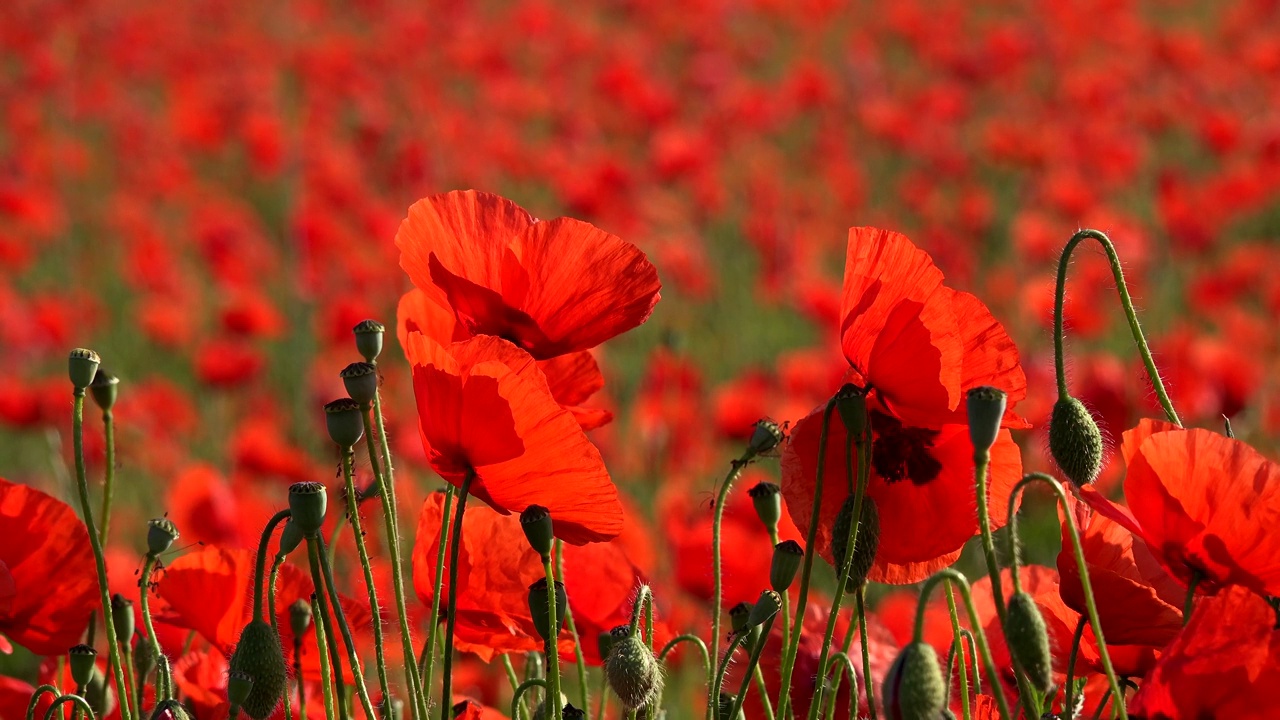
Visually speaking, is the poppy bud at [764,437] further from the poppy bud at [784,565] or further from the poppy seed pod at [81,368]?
the poppy seed pod at [81,368]

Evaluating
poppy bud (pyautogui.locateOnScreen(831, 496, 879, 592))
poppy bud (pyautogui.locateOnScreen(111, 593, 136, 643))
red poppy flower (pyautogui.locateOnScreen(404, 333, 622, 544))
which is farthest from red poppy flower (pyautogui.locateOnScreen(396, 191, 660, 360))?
poppy bud (pyautogui.locateOnScreen(111, 593, 136, 643))

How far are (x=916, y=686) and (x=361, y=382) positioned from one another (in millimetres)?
409

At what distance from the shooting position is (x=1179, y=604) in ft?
3.83

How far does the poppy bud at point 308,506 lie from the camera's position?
0.96 metres

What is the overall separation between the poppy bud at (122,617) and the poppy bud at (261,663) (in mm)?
199

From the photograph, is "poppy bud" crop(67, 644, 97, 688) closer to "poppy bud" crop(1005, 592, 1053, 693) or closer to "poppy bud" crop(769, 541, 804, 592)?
"poppy bud" crop(769, 541, 804, 592)

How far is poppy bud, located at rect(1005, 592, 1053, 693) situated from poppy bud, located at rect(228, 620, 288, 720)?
460 mm

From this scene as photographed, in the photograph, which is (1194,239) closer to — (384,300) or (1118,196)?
(1118,196)

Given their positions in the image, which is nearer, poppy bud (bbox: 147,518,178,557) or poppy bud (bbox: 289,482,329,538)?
poppy bud (bbox: 289,482,329,538)

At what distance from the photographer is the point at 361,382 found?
100cm

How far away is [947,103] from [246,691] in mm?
6138

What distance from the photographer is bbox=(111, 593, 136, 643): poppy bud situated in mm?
1146

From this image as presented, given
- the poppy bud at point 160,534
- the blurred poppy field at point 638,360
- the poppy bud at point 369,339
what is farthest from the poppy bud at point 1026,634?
the poppy bud at point 160,534

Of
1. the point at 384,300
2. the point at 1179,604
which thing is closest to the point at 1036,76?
the point at 384,300
